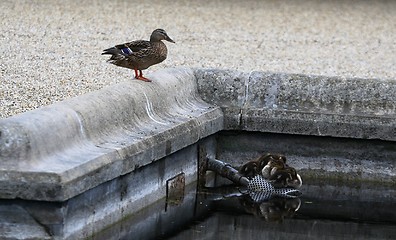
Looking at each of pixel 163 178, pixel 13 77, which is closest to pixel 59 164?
pixel 163 178

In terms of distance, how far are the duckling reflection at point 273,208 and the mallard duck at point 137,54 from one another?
1.05 meters


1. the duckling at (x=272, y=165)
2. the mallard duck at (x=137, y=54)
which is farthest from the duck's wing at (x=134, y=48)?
the duckling at (x=272, y=165)

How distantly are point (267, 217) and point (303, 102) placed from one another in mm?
1246

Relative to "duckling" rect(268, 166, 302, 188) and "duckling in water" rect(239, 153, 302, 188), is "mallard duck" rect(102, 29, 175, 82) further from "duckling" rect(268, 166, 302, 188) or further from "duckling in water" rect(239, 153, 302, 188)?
"duckling" rect(268, 166, 302, 188)

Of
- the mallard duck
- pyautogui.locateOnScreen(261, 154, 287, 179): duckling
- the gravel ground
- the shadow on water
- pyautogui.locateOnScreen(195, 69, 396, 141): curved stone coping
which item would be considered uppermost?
the mallard duck

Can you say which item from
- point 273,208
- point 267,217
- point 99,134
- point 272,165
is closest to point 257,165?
point 272,165

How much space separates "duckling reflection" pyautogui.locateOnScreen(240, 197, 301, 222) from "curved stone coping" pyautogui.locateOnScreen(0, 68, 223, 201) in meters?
0.57

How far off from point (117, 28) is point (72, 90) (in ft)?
13.8

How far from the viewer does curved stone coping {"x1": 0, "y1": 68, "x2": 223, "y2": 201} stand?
531cm

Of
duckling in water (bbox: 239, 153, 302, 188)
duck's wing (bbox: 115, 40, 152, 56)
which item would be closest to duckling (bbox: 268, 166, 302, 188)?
duckling in water (bbox: 239, 153, 302, 188)

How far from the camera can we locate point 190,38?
40.4ft

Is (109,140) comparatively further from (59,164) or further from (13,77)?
(13,77)

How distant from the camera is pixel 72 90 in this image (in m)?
8.70

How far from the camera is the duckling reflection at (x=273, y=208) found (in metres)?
6.83
